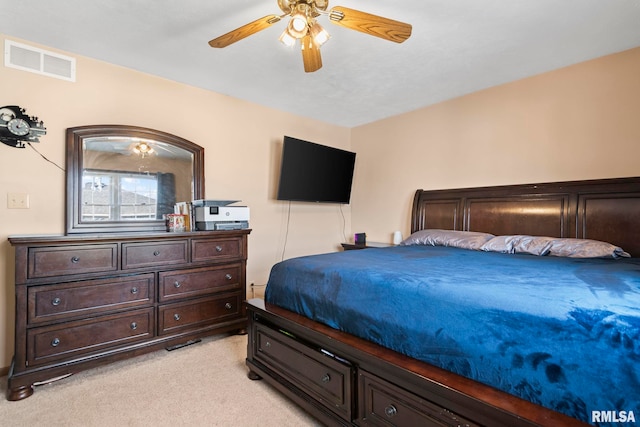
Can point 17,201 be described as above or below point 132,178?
below

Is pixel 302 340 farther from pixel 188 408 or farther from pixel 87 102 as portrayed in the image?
pixel 87 102

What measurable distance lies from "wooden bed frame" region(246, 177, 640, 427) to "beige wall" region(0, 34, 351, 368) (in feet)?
5.55

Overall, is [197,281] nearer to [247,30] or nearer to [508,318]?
[247,30]

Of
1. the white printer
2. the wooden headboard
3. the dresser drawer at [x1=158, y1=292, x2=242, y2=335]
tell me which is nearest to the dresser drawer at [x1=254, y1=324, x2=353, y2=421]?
the dresser drawer at [x1=158, y1=292, x2=242, y2=335]

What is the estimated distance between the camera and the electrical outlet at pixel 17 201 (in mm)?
2361

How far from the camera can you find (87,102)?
2688mm

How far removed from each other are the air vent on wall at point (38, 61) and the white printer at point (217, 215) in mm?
1475

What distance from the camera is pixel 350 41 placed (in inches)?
97.3

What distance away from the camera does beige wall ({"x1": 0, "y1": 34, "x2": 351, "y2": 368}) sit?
2383 millimetres

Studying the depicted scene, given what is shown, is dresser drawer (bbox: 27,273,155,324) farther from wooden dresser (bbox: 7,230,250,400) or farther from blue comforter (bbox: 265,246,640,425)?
blue comforter (bbox: 265,246,640,425)

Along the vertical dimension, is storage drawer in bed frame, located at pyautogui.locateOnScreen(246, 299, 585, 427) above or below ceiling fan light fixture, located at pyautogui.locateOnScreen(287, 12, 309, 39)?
below

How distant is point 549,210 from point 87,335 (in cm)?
404

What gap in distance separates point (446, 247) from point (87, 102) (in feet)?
11.6

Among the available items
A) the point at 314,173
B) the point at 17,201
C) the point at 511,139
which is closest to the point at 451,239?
the point at 511,139
